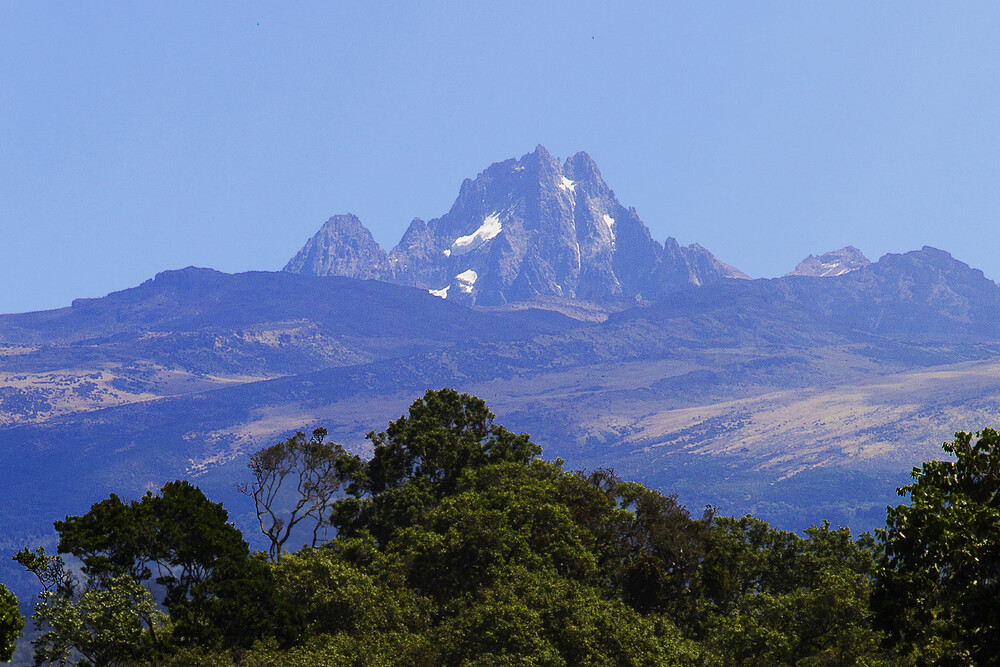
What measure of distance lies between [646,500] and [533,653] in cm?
2310

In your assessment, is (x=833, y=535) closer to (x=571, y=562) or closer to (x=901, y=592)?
(x=571, y=562)

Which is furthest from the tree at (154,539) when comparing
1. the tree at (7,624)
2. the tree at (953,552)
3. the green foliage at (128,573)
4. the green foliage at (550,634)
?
the tree at (953,552)

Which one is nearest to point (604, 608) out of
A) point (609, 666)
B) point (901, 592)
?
point (609, 666)

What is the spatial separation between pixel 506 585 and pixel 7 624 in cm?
2426

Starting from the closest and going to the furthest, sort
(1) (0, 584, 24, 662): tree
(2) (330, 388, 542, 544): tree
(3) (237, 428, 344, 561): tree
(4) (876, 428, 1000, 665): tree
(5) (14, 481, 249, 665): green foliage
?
1. (4) (876, 428, 1000, 665): tree
2. (1) (0, 584, 24, 662): tree
3. (5) (14, 481, 249, 665): green foliage
4. (3) (237, 428, 344, 561): tree
5. (2) (330, 388, 542, 544): tree

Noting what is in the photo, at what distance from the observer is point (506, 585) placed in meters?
49.5

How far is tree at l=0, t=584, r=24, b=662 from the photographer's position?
102 feet

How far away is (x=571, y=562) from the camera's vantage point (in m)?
56.7

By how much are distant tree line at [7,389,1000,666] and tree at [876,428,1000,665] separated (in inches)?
3.0

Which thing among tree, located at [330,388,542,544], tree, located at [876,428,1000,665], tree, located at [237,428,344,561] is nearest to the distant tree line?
tree, located at [876,428,1000,665]

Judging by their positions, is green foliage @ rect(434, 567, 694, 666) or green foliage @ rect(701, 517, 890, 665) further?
green foliage @ rect(701, 517, 890, 665)

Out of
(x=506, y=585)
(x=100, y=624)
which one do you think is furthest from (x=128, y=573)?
(x=506, y=585)

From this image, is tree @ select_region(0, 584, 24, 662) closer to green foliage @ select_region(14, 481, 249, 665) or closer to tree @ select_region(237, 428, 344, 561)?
green foliage @ select_region(14, 481, 249, 665)

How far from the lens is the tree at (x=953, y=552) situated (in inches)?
896
